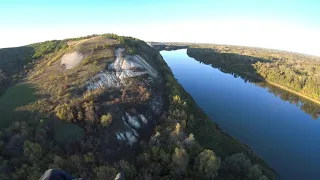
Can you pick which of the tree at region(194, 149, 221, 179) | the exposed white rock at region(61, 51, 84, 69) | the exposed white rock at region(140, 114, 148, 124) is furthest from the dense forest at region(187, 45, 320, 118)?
the exposed white rock at region(61, 51, 84, 69)

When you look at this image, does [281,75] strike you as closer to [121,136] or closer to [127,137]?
[127,137]

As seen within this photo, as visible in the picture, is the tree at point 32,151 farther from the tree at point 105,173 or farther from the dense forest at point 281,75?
the dense forest at point 281,75

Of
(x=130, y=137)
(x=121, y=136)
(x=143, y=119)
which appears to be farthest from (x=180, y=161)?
(x=143, y=119)

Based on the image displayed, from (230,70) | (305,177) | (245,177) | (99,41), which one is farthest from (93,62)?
(230,70)

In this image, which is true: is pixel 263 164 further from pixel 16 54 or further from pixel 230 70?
pixel 230 70

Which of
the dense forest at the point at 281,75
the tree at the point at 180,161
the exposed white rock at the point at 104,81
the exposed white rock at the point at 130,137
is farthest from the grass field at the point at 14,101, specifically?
the dense forest at the point at 281,75

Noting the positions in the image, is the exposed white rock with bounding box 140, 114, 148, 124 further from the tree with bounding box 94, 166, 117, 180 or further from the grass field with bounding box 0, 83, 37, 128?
Answer: the grass field with bounding box 0, 83, 37, 128
